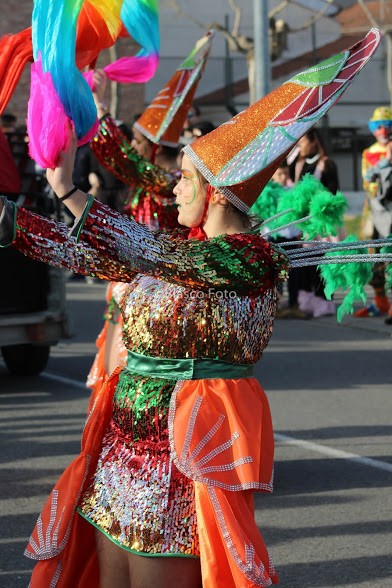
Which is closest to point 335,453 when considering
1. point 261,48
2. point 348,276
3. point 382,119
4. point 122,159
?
point 122,159

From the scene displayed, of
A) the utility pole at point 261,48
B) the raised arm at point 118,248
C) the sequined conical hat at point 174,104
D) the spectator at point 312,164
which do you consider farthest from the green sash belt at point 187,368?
the utility pole at point 261,48

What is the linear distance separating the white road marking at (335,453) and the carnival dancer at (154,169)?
4.14ft

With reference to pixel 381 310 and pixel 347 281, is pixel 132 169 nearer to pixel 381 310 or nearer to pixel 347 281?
pixel 347 281

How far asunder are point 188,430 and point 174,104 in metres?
3.41

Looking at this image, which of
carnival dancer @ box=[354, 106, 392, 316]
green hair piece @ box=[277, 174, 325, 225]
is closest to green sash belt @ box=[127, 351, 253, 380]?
green hair piece @ box=[277, 174, 325, 225]

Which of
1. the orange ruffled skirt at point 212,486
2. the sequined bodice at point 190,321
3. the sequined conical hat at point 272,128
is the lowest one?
the orange ruffled skirt at point 212,486

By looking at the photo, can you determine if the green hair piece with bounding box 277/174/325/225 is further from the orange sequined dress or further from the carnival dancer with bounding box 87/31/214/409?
the carnival dancer with bounding box 87/31/214/409

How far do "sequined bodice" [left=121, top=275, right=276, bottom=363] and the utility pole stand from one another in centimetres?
1255

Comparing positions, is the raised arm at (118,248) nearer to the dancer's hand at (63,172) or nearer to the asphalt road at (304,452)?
the dancer's hand at (63,172)

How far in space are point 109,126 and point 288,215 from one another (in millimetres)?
1786

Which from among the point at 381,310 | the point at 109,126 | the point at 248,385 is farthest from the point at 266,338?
the point at 381,310

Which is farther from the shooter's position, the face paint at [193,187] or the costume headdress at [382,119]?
the costume headdress at [382,119]

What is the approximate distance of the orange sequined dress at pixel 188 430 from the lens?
322cm

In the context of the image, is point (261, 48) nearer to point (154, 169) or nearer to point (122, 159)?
point (154, 169)
